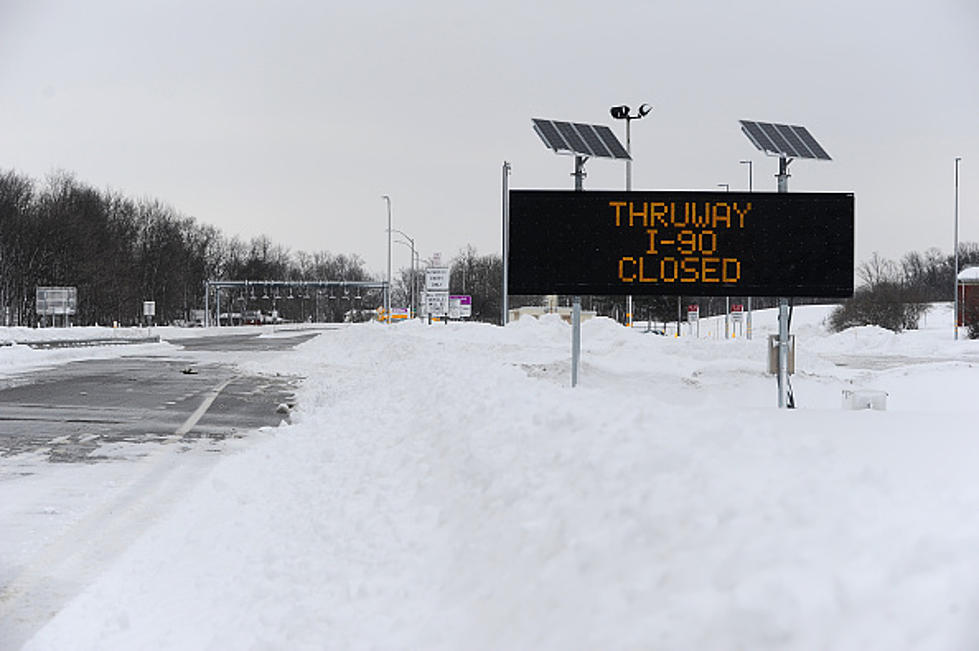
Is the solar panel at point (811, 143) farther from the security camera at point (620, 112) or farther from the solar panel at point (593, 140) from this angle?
the security camera at point (620, 112)

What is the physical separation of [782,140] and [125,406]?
1358 centimetres

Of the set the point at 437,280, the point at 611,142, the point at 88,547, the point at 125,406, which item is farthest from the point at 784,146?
the point at 437,280

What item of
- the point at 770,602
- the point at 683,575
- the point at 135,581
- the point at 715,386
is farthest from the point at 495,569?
the point at 715,386

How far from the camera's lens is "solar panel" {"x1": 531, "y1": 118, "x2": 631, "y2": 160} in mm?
14914

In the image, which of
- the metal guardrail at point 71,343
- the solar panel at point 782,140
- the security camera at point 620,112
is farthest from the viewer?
the metal guardrail at point 71,343

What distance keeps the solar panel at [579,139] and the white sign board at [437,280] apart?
80.3ft

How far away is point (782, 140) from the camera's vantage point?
14.7m

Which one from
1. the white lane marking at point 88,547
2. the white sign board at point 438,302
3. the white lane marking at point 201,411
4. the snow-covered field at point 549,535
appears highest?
the white sign board at point 438,302

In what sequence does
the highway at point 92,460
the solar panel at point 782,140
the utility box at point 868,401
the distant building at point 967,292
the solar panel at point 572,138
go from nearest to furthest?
the highway at point 92,460 < the utility box at point 868,401 < the solar panel at point 782,140 < the solar panel at point 572,138 < the distant building at point 967,292

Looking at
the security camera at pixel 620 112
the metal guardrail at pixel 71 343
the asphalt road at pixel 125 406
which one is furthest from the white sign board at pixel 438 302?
the metal guardrail at pixel 71 343

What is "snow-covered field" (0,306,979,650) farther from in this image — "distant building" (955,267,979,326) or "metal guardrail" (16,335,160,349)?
"distant building" (955,267,979,326)

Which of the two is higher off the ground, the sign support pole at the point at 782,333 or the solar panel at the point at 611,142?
the solar panel at the point at 611,142

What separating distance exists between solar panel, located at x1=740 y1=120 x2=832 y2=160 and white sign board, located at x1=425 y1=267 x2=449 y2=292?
25.8 m

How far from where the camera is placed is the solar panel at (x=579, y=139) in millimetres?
14914
